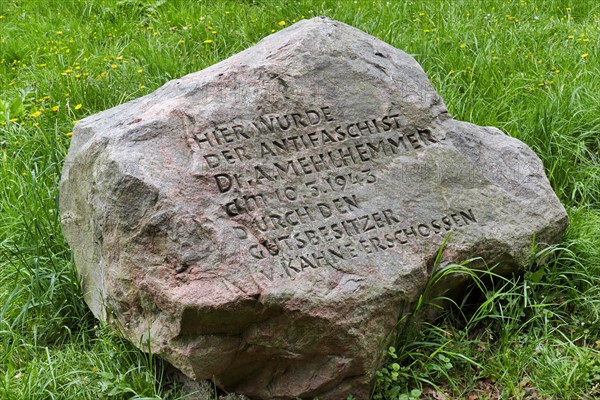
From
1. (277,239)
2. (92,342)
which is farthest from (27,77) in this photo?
(277,239)

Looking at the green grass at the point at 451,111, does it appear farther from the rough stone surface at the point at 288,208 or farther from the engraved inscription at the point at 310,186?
the engraved inscription at the point at 310,186

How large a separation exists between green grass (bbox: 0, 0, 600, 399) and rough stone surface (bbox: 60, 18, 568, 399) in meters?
0.24

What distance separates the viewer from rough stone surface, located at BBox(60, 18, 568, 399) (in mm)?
3172

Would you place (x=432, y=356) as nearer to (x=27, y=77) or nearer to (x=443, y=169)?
(x=443, y=169)

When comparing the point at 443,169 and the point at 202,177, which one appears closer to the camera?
the point at 202,177

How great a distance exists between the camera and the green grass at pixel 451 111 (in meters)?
3.53

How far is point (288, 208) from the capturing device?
3402mm

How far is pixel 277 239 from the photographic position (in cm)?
330

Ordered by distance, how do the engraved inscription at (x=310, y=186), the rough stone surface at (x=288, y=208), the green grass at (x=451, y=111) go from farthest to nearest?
the green grass at (x=451, y=111) → the engraved inscription at (x=310, y=186) → the rough stone surface at (x=288, y=208)

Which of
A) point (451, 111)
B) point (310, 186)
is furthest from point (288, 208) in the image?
point (451, 111)

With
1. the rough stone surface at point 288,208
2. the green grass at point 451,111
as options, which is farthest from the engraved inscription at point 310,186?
the green grass at point 451,111

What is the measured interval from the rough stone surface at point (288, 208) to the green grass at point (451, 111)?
0.24 metres

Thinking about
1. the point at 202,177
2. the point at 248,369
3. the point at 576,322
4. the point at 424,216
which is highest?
Result: the point at 202,177

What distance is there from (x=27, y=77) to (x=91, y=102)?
910mm
